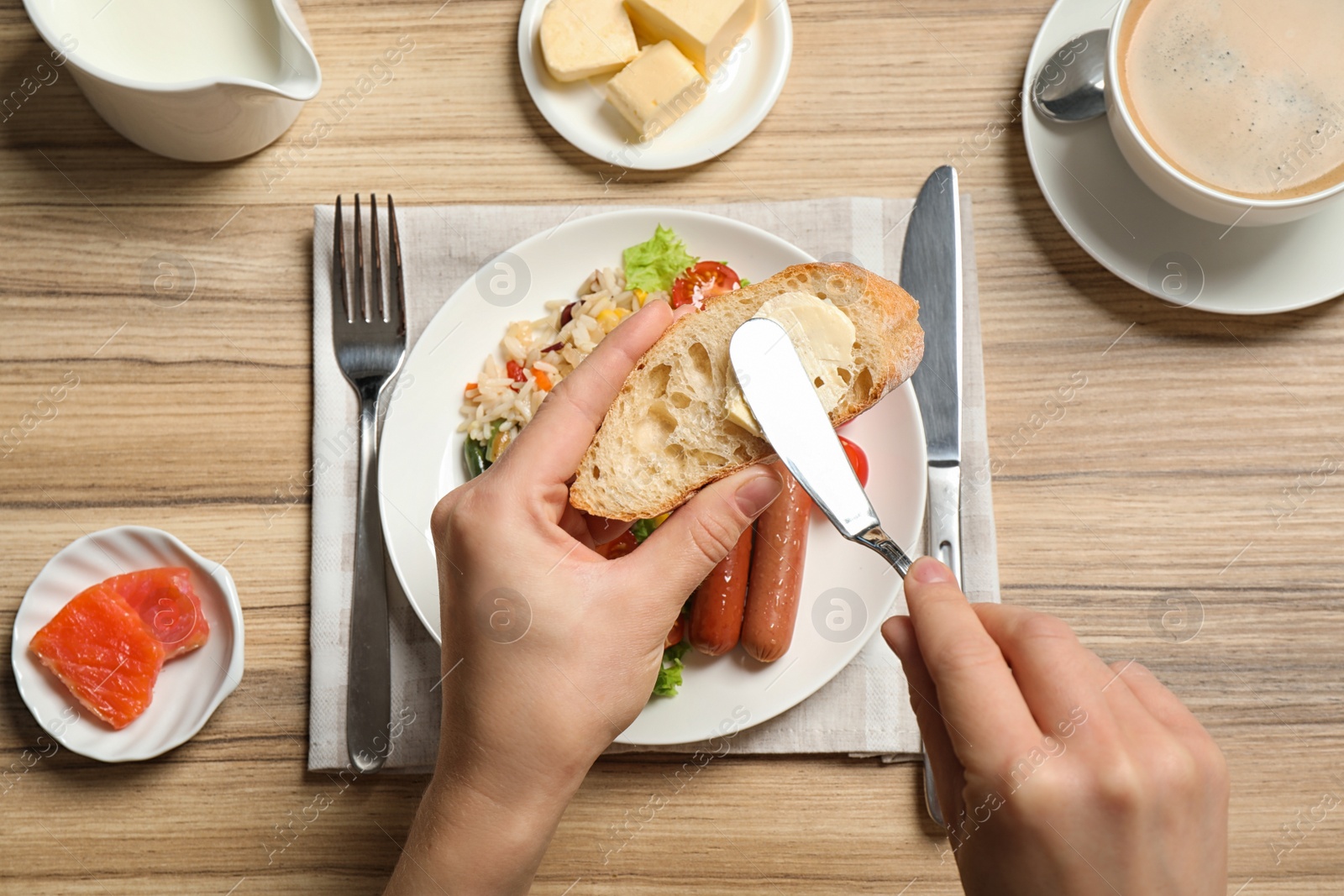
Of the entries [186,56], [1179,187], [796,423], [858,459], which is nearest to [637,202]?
[858,459]

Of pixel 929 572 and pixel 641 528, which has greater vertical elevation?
pixel 929 572

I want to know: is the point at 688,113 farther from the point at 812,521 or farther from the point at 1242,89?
the point at 1242,89

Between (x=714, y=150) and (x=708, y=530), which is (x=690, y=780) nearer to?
(x=708, y=530)

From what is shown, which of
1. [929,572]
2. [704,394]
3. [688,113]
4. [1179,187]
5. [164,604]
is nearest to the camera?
[929,572]

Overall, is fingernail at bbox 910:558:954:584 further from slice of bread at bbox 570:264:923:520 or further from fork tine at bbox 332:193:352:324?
fork tine at bbox 332:193:352:324

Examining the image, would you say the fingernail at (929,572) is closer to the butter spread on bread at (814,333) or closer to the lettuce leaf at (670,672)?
the butter spread on bread at (814,333)

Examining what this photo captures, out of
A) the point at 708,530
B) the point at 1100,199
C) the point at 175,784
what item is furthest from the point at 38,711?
the point at 1100,199
